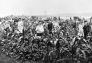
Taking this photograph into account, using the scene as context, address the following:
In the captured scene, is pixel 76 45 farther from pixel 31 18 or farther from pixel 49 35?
pixel 31 18

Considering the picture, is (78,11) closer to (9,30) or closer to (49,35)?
(49,35)

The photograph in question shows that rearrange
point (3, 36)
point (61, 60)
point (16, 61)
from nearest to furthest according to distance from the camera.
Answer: point (61, 60) < point (16, 61) < point (3, 36)

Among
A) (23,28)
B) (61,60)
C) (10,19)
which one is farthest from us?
(10,19)

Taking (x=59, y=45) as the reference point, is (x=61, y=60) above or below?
below

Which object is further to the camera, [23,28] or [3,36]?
[3,36]

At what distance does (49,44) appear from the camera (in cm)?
820

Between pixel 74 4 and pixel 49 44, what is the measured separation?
17.5ft

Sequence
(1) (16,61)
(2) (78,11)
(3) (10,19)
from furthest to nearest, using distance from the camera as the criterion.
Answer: (2) (78,11) → (3) (10,19) → (1) (16,61)

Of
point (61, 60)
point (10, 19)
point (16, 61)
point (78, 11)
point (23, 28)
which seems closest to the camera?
point (61, 60)

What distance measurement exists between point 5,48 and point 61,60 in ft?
10.8

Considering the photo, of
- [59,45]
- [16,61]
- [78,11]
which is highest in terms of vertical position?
[78,11]

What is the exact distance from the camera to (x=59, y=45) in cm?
805

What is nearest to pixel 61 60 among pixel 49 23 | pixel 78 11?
pixel 49 23

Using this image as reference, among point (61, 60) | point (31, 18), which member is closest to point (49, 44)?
point (61, 60)
